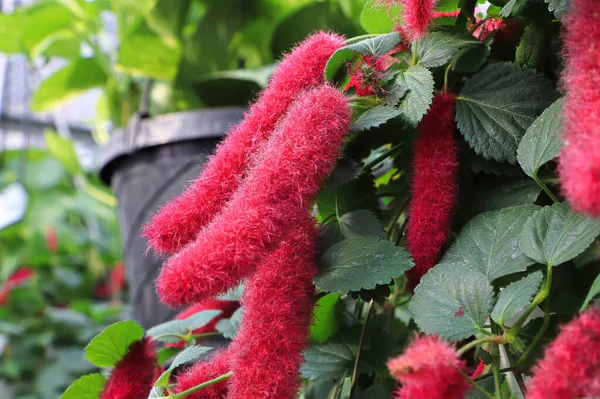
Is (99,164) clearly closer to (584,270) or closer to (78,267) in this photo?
(584,270)

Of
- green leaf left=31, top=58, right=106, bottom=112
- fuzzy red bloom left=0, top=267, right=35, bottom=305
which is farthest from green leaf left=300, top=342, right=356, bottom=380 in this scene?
fuzzy red bloom left=0, top=267, right=35, bottom=305

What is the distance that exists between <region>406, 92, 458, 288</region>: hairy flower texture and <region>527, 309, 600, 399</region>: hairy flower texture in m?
0.10

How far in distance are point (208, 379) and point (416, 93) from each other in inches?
5.7

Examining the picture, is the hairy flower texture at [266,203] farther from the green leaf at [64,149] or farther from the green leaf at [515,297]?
the green leaf at [64,149]

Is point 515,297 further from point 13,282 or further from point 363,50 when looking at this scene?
point 13,282

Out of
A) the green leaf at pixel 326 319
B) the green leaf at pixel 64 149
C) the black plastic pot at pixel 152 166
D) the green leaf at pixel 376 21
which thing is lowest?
the green leaf at pixel 64 149

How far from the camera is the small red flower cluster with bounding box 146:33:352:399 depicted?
21 centimetres

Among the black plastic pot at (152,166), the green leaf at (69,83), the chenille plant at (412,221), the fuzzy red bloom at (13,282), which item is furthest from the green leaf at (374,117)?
the fuzzy red bloom at (13,282)

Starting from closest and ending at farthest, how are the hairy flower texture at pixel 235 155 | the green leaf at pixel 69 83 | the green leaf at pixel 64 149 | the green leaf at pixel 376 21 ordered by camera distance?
the hairy flower texture at pixel 235 155 → the green leaf at pixel 376 21 → the green leaf at pixel 69 83 → the green leaf at pixel 64 149

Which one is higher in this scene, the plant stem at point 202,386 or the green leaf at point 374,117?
the green leaf at point 374,117

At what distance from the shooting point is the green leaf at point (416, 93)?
0.28 metres

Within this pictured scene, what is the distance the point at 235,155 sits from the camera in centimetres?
27

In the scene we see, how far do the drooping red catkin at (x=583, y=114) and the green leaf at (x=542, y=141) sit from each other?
2.0 inches

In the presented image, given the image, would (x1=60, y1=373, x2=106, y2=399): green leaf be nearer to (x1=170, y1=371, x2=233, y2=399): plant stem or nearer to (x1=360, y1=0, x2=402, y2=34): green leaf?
(x1=170, y1=371, x2=233, y2=399): plant stem
